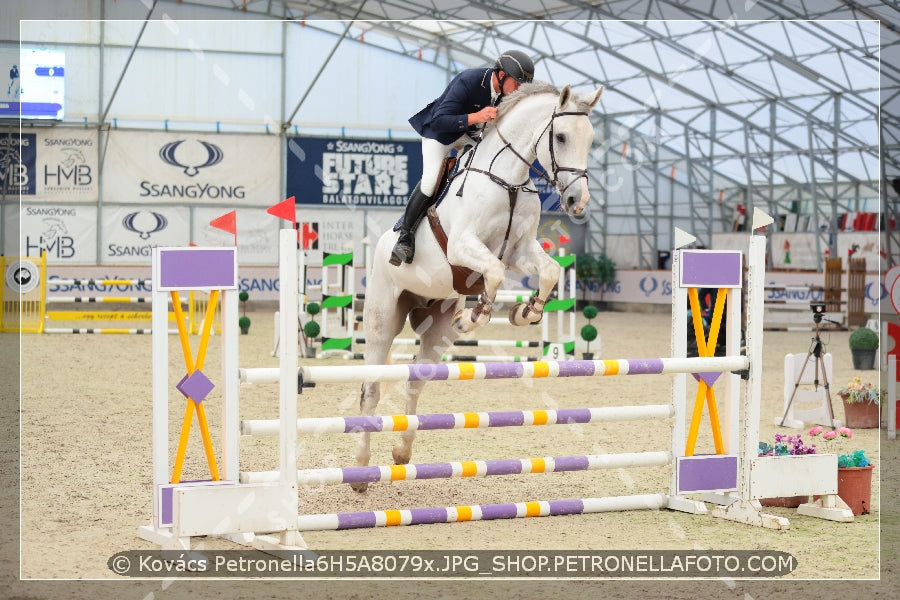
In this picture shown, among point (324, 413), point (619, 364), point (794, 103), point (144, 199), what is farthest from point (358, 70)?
point (619, 364)

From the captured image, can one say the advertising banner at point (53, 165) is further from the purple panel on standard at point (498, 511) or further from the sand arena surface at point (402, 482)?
the purple panel on standard at point (498, 511)

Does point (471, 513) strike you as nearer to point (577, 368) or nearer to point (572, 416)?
point (572, 416)

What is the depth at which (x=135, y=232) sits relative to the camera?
21172 mm

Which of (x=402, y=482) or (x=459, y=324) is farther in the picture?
(x=402, y=482)

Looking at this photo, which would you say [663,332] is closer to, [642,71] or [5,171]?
[642,71]

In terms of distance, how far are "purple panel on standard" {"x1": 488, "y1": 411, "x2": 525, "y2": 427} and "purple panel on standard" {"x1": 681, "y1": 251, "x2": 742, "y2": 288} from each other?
99 cm

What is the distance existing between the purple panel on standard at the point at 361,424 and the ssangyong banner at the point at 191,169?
61.1 ft

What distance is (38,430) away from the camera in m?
6.29

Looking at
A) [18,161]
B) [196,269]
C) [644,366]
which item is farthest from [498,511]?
[18,161]

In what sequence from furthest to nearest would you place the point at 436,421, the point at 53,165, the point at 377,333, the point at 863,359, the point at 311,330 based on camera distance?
the point at 53,165 < the point at 311,330 < the point at 863,359 < the point at 377,333 < the point at 436,421

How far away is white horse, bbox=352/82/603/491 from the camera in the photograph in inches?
158

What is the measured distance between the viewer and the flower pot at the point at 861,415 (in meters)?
7.16

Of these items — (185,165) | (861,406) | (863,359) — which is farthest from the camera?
(185,165)

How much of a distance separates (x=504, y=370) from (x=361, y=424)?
60 cm
